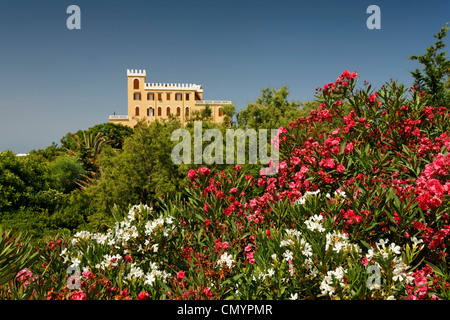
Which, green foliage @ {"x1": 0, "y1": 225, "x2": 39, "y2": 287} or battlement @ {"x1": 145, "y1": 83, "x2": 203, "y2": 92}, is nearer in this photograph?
green foliage @ {"x1": 0, "y1": 225, "x2": 39, "y2": 287}

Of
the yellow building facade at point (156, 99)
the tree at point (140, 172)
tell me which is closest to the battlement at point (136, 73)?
the yellow building facade at point (156, 99)

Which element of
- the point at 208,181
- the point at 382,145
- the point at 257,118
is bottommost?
the point at 208,181

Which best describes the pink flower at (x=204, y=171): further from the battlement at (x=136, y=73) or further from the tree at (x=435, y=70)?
the battlement at (x=136, y=73)

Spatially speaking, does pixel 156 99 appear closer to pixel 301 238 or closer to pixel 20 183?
pixel 20 183

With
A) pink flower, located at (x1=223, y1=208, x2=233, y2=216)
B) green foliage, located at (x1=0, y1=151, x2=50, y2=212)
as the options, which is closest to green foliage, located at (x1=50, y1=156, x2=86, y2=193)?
green foliage, located at (x1=0, y1=151, x2=50, y2=212)

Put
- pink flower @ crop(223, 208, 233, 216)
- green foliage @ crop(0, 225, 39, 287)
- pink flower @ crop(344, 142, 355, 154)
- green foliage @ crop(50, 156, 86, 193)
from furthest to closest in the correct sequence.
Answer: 1. green foliage @ crop(50, 156, 86, 193)
2. pink flower @ crop(344, 142, 355, 154)
3. pink flower @ crop(223, 208, 233, 216)
4. green foliage @ crop(0, 225, 39, 287)

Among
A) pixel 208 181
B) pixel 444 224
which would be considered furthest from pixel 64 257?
pixel 444 224

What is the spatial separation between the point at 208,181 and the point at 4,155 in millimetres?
14772

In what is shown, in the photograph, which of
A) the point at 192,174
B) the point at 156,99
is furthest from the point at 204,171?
the point at 156,99

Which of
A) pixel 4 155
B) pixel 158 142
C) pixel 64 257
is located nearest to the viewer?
pixel 64 257

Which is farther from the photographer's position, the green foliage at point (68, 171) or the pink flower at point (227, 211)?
the green foliage at point (68, 171)

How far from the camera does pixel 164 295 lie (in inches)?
89.0

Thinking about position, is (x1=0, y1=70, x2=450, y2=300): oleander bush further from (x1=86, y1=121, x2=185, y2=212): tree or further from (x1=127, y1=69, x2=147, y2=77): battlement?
(x1=127, y1=69, x2=147, y2=77): battlement
